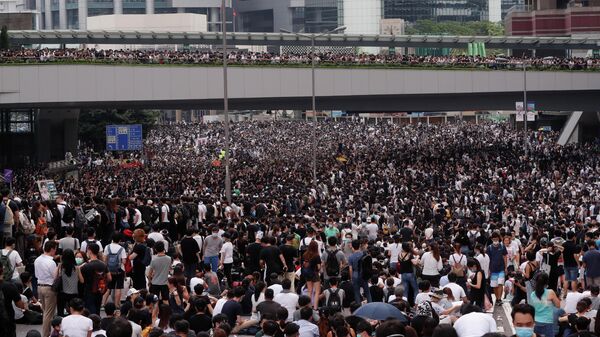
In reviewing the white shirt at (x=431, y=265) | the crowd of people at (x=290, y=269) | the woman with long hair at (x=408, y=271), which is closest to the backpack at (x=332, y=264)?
the crowd of people at (x=290, y=269)

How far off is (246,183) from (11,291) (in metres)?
35.2

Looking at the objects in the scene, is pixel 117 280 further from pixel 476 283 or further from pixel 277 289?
pixel 476 283

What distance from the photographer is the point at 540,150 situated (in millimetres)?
66188

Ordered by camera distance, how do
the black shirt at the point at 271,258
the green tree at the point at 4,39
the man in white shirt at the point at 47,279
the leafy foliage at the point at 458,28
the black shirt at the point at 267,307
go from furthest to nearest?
1. the leafy foliage at the point at 458,28
2. the green tree at the point at 4,39
3. the black shirt at the point at 271,258
4. the man in white shirt at the point at 47,279
5. the black shirt at the point at 267,307

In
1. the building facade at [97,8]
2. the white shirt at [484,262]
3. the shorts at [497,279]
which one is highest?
the building facade at [97,8]

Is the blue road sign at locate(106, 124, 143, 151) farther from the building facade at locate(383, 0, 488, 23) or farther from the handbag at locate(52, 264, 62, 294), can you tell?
the building facade at locate(383, 0, 488, 23)

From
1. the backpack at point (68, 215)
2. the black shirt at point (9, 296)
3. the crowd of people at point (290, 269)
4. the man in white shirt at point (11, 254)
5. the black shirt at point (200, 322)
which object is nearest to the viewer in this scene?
the crowd of people at point (290, 269)

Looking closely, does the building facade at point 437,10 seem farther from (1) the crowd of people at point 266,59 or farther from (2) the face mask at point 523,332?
(2) the face mask at point 523,332

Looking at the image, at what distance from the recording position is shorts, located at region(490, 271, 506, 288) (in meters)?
20.7

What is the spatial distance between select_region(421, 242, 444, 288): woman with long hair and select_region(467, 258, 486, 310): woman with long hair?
0.55 m

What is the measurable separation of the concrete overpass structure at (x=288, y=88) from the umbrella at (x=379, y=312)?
43548 mm

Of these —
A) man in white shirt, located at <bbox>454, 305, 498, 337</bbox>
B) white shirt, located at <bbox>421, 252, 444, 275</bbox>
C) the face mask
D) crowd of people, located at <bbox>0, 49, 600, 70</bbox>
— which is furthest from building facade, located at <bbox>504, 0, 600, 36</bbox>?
man in white shirt, located at <bbox>454, 305, 498, 337</bbox>

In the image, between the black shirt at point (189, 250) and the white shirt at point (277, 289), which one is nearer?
the white shirt at point (277, 289)

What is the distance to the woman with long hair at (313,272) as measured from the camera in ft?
59.5
